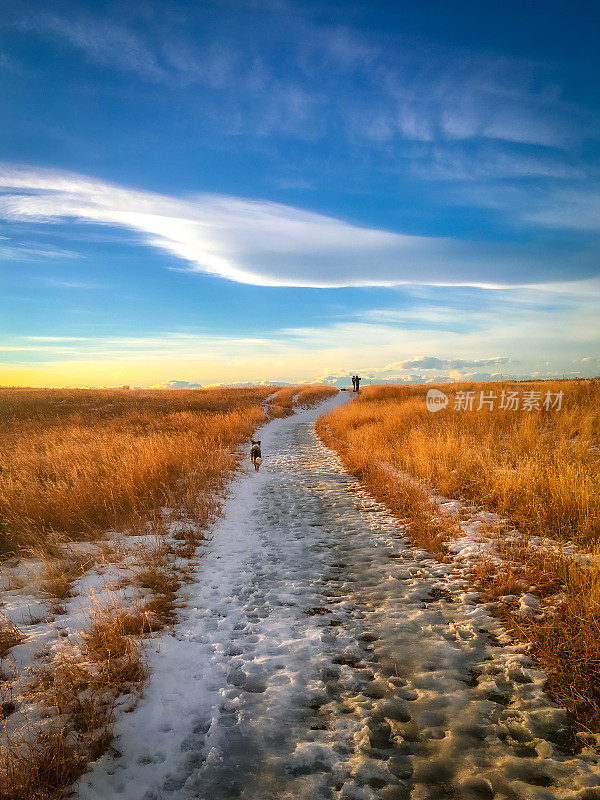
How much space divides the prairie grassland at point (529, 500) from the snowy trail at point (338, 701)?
34 centimetres

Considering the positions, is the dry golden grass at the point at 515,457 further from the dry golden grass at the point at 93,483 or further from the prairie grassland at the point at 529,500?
the dry golden grass at the point at 93,483

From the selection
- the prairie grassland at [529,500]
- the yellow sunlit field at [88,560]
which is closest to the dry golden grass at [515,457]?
the prairie grassland at [529,500]

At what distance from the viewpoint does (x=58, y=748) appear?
8.29 feet

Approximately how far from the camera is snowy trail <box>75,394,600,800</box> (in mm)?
2551

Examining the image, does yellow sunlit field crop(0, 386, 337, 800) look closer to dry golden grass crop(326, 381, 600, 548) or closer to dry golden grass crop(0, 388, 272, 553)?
dry golden grass crop(0, 388, 272, 553)

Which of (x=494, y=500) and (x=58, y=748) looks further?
(x=494, y=500)

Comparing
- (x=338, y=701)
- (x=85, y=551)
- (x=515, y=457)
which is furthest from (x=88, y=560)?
(x=515, y=457)

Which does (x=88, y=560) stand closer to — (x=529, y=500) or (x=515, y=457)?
(x=529, y=500)

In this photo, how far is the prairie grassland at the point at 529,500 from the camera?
3.46 metres

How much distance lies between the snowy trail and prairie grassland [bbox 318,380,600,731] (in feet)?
1.13

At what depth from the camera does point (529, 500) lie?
6375 millimetres

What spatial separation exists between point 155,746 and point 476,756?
Result: 2.26 metres

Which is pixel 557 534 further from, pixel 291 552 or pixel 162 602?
pixel 162 602

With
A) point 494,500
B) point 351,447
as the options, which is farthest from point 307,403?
point 494,500
